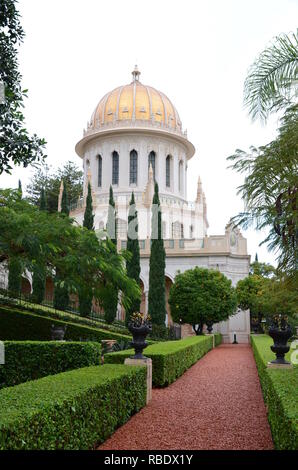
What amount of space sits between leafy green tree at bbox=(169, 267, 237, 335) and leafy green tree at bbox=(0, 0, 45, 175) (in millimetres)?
Answer: 18385

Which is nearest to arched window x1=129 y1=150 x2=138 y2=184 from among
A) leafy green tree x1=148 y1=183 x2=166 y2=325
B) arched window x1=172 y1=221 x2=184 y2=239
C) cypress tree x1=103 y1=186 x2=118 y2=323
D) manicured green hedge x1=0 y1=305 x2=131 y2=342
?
arched window x1=172 y1=221 x2=184 y2=239

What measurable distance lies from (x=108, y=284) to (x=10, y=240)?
2561 millimetres

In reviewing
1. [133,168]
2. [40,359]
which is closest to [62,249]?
[40,359]

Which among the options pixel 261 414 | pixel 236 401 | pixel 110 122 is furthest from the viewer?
pixel 110 122

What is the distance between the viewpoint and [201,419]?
336 inches

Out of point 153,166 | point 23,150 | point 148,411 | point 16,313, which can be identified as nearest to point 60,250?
point 23,150

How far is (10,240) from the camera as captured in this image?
1134 centimetres

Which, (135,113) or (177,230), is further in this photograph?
(135,113)

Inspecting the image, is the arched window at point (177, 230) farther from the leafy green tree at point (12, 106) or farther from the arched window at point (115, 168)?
the leafy green tree at point (12, 106)

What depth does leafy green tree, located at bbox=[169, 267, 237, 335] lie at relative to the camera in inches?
1115

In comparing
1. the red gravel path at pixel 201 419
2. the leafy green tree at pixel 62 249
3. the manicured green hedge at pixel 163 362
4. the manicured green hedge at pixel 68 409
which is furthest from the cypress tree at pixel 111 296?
the manicured green hedge at pixel 68 409

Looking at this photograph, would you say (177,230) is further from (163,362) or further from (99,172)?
(163,362)

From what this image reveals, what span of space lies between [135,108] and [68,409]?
1676 inches
